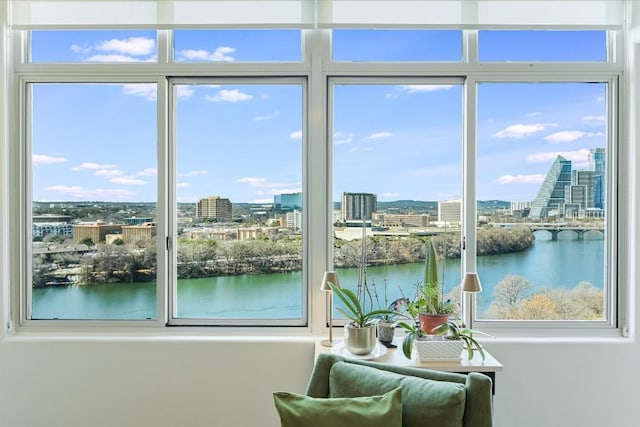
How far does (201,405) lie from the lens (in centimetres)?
263

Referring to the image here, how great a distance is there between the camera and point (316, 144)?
2738 mm

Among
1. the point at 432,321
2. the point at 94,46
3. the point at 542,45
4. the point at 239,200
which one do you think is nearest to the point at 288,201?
the point at 239,200

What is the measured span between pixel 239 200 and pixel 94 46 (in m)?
1.29

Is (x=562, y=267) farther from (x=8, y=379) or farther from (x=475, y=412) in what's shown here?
(x=8, y=379)

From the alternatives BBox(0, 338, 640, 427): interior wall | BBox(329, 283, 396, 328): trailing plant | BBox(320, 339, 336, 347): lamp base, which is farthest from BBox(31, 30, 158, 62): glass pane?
BBox(320, 339, 336, 347): lamp base

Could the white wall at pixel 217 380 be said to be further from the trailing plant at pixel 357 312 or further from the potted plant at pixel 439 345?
the potted plant at pixel 439 345

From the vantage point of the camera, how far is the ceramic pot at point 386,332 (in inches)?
95.0

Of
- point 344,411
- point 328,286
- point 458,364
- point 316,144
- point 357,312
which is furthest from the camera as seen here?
point 316,144

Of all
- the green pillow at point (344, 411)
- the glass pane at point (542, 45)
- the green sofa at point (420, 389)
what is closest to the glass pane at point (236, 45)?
the glass pane at point (542, 45)

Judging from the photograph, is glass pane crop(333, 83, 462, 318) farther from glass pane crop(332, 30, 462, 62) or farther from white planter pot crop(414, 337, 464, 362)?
white planter pot crop(414, 337, 464, 362)

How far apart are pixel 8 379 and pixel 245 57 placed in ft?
7.66

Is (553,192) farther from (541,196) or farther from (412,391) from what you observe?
(412,391)

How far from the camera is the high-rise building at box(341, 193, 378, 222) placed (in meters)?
2.83

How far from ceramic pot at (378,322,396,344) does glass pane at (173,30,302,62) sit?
1640mm
